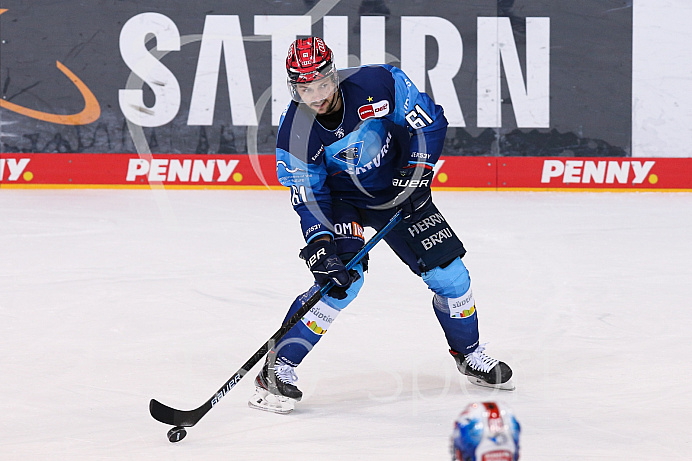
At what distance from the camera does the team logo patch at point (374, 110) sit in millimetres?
2906

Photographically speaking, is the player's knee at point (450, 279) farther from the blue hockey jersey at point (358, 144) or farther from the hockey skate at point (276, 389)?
the hockey skate at point (276, 389)

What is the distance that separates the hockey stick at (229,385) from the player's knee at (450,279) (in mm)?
212

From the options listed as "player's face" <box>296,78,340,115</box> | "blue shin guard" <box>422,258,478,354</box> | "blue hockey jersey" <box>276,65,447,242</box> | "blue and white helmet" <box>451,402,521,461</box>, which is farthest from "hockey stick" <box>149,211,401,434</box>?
"blue and white helmet" <box>451,402,521,461</box>

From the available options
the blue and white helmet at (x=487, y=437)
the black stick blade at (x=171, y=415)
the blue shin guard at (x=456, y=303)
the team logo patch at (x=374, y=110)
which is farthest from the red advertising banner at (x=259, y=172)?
the blue and white helmet at (x=487, y=437)

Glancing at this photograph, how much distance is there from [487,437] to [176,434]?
5.46 ft

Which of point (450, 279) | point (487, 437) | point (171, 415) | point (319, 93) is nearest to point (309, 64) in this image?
point (319, 93)

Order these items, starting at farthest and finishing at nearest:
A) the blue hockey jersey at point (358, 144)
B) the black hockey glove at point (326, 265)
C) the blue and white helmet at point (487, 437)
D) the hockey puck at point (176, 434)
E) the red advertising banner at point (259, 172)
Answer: the red advertising banner at point (259, 172) < the blue hockey jersey at point (358, 144) < the black hockey glove at point (326, 265) < the hockey puck at point (176, 434) < the blue and white helmet at point (487, 437)

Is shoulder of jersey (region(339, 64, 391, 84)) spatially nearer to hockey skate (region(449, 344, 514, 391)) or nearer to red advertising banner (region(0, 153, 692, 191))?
hockey skate (region(449, 344, 514, 391))

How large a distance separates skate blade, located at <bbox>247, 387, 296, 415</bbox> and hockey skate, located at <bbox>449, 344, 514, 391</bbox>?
2.06 feet

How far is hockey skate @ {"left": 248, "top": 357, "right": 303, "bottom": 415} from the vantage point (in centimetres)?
279

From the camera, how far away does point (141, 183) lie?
25.5 ft

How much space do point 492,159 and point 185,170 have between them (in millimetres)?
2555

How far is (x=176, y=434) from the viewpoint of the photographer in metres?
2.51

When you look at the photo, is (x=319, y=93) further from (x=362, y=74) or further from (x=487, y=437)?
(x=487, y=437)
